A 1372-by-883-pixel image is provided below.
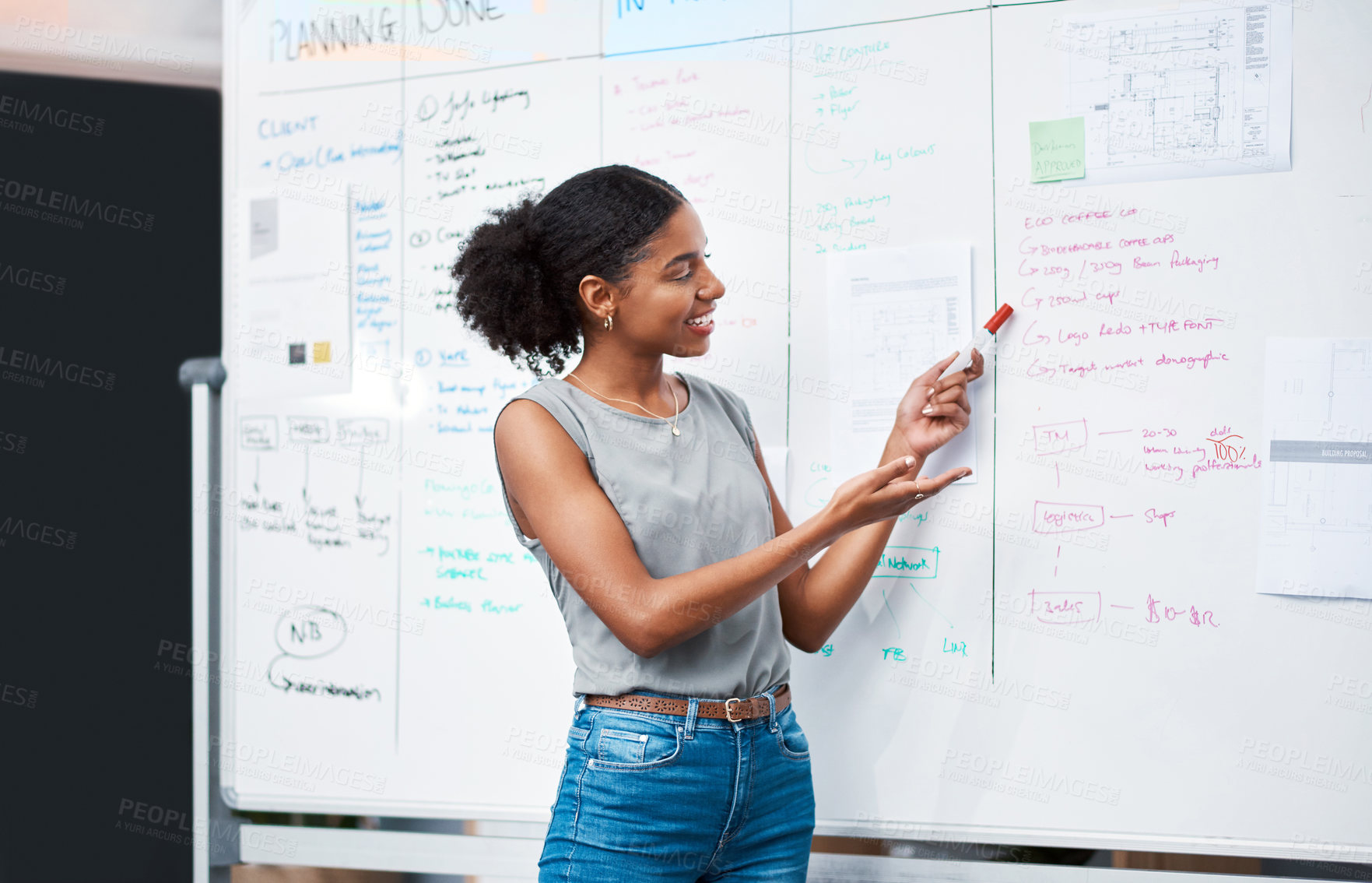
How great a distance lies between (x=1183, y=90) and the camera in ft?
4.27

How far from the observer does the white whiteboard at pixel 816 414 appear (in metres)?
1.27

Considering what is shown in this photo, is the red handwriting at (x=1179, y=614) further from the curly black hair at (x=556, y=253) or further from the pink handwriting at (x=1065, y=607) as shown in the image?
the curly black hair at (x=556, y=253)

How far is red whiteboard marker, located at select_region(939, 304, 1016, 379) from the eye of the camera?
1.33 m

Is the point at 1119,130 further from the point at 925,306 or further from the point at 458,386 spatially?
the point at 458,386

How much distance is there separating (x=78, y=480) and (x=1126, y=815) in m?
2.16

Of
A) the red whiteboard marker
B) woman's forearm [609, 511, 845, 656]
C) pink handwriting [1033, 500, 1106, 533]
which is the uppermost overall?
the red whiteboard marker

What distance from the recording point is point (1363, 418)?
124 cm

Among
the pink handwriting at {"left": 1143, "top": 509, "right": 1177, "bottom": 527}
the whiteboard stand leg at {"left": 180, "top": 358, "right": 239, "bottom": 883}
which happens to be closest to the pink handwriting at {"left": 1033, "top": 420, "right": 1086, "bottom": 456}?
the pink handwriting at {"left": 1143, "top": 509, "right": 1177, "bottom": 527}

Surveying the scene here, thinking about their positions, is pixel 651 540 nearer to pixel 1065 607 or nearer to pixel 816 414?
pixel 816 414

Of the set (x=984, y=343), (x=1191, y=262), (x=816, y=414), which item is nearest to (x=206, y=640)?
(x=816, y=414)

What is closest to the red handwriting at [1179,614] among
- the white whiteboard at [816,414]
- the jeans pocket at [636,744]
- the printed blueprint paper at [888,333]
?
the white whiteboard at [816,414]

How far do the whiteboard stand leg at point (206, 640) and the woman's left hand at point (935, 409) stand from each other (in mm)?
1177

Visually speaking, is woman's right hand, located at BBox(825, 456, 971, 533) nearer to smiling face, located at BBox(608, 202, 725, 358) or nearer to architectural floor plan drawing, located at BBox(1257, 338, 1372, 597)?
smiling face, located at BBox(608, 202, 725, 358)

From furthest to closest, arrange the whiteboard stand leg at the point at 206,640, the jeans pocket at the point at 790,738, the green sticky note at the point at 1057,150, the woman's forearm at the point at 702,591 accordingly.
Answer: the whiteboard stand leg at the point at 206,640 < the green sticky note at the point at 1057,150 < the jeans pocket at the point at 790,738 < the woman's forearm at the point at 702,591
